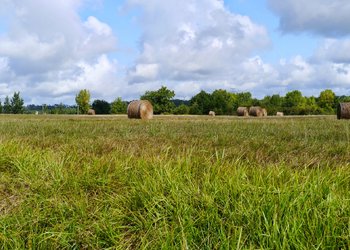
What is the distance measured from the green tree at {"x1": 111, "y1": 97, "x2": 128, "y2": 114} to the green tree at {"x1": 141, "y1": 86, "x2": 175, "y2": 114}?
44.4ft

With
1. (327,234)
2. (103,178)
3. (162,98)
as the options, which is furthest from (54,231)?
(162,98)

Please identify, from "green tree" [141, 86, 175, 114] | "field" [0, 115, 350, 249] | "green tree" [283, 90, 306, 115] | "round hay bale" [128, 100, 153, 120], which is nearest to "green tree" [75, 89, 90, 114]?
"green tree" [141, 86, 175, 114]

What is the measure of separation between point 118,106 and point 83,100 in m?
12.4

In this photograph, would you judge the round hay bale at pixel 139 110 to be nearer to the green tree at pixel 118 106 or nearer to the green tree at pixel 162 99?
the green tree at pixel 162 99

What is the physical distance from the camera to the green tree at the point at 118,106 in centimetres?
13043

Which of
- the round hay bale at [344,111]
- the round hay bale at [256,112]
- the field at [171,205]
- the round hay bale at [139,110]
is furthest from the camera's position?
the round hay bale at [256,112]

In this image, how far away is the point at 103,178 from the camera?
466cm

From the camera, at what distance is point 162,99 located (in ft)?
394

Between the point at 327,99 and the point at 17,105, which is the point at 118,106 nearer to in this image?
the point at 17,105

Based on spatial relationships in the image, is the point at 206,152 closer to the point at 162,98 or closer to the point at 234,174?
the point at 234,174

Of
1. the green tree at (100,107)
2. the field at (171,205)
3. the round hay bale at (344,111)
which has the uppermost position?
the green tree at (100,107)

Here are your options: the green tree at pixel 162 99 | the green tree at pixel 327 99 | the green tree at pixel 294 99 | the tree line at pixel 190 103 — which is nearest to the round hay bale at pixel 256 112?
the tree line at pixel 190 103

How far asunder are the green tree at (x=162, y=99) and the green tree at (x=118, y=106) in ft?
44.4

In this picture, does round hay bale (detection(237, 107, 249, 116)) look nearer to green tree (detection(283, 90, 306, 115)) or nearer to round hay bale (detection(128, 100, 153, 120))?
round hay bale (detection(128, 100, 153, 120))
